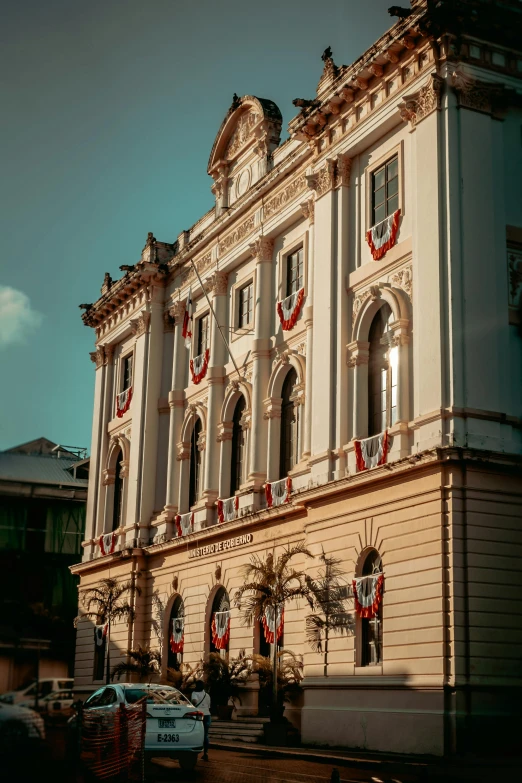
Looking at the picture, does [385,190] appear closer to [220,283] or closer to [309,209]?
[309,209]

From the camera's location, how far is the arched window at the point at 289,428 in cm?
3106

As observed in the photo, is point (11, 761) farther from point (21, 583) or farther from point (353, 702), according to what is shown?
point (353, 702)

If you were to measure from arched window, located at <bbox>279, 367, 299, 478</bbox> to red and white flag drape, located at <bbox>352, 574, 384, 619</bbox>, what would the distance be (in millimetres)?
6689

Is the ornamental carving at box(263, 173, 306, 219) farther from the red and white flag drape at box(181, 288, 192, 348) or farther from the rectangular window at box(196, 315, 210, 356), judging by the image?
the red and white flag drape at box(181, 288, 192, 348)

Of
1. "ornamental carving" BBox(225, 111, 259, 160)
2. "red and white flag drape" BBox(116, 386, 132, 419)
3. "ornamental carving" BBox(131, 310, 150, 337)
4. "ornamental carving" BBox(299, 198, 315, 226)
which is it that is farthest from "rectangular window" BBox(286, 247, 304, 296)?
"red and white flag drape" BBox(116, 386, 132, 419)

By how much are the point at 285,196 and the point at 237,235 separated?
3506mm

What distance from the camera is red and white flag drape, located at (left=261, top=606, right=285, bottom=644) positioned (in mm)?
27909

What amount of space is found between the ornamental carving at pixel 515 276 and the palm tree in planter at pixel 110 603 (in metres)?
19.7

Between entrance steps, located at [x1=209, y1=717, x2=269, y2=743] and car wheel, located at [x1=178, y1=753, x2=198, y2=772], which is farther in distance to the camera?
entrance steps, located at [x1=209, y1=717, x2=269, y2=743]

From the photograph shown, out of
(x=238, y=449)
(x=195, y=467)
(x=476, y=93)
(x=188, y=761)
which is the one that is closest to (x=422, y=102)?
(x=476, y=93)

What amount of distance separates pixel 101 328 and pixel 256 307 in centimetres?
1517

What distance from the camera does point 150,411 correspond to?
132 ft

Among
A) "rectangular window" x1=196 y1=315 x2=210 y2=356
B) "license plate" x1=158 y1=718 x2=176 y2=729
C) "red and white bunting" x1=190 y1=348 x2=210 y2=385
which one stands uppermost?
"rectangular window" x1=196 y1=315 x2=210 y2=356

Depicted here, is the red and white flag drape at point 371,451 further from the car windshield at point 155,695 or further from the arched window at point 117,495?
the arched window at point 117,495
